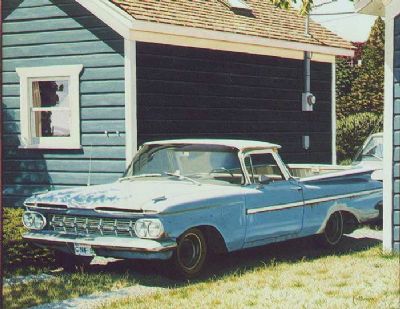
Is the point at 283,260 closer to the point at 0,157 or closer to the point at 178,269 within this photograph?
the point at 178,269

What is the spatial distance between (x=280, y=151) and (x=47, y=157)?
5386mm

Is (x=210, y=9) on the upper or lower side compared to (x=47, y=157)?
upper

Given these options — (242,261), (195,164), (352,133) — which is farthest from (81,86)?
(352,133)

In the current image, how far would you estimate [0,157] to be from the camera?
21.7 ft

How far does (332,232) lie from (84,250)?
12.6 ft

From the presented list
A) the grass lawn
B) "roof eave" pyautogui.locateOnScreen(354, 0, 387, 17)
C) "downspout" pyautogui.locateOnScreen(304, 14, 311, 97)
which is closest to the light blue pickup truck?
the grass lawn

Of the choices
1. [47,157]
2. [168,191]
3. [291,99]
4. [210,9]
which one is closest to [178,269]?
[168,191]

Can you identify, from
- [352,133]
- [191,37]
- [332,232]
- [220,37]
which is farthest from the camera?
[352,133]

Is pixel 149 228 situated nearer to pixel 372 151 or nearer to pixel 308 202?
pixel 308 202

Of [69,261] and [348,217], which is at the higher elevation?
[348,217]

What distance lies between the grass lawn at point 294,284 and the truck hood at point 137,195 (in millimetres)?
931

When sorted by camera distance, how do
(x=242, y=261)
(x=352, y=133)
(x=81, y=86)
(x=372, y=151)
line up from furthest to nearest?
(x=352, y=133)
(x=372, y=151)
(x=81, y=86)
(x=242, y=261)

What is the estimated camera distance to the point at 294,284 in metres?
7.90

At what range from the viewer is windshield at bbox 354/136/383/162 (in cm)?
1423
